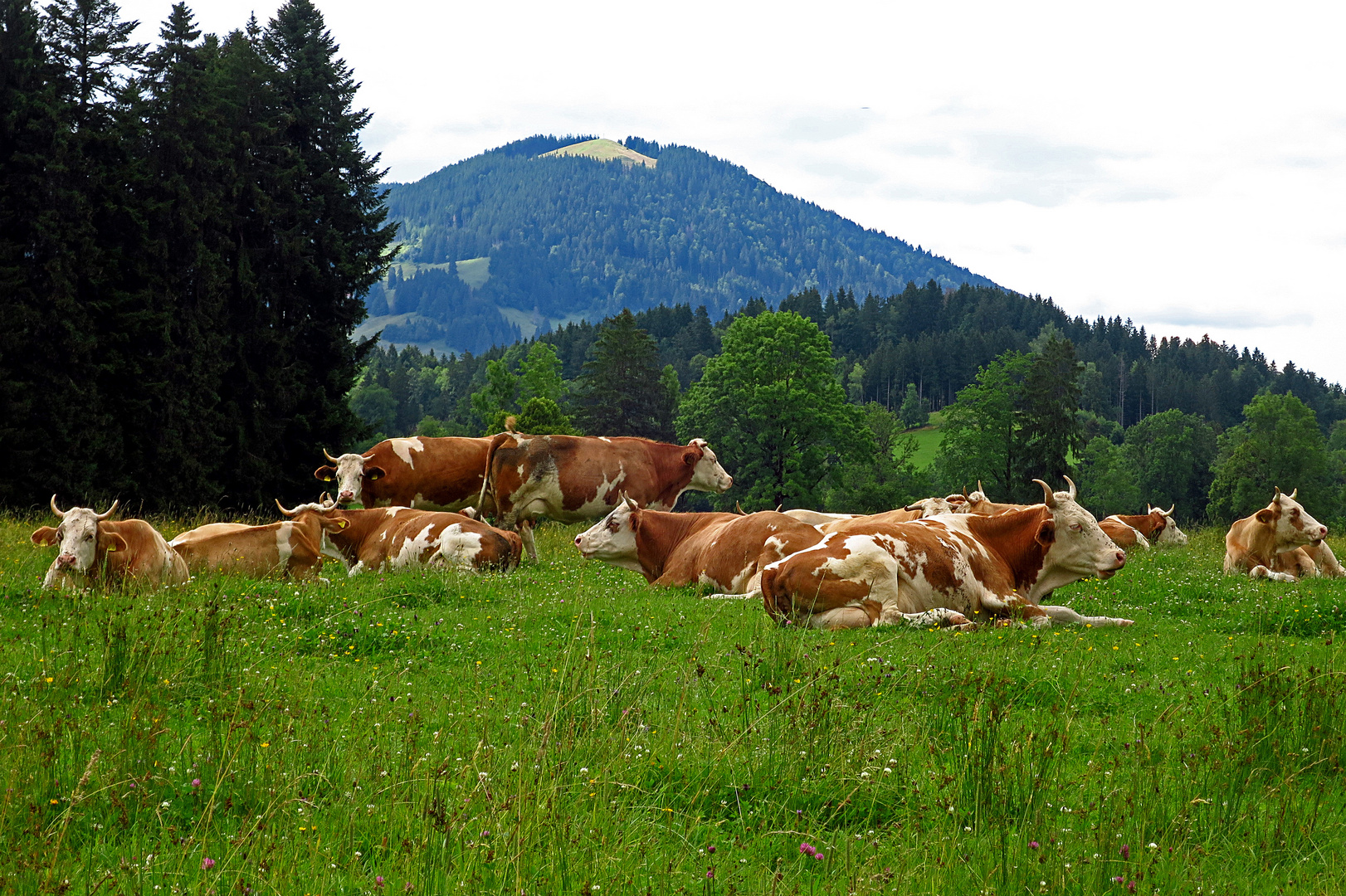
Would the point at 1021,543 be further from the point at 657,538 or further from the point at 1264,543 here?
the point at 1264,543

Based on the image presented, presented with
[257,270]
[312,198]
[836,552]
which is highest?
[312,198]

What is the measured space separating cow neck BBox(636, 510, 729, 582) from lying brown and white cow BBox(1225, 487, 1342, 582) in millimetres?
8641

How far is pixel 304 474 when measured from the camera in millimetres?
38562

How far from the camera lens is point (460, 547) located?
14750 millimetres

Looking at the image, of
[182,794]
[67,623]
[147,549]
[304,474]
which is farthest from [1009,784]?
[304,474]

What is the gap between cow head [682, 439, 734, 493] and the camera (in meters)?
20.6

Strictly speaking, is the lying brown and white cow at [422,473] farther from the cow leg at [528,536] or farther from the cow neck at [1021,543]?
the cow neck at [1021,543]

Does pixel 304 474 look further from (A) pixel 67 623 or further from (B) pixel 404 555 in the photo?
(A) pixel 67 623

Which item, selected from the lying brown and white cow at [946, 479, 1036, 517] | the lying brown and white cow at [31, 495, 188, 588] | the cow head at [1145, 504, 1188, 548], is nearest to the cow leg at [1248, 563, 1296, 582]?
the lying brown and white cow at [946, 479, 1036, 517]

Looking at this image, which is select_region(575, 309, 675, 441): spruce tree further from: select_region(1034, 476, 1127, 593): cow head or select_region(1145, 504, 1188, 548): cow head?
select_region(1034, 476, 1127, 593): cow head

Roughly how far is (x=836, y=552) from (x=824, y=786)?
5.34 meters

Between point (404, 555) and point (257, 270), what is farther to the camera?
point (257, 270)

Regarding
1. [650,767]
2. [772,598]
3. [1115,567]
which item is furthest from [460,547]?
[650,767]

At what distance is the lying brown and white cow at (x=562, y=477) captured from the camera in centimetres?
1905
